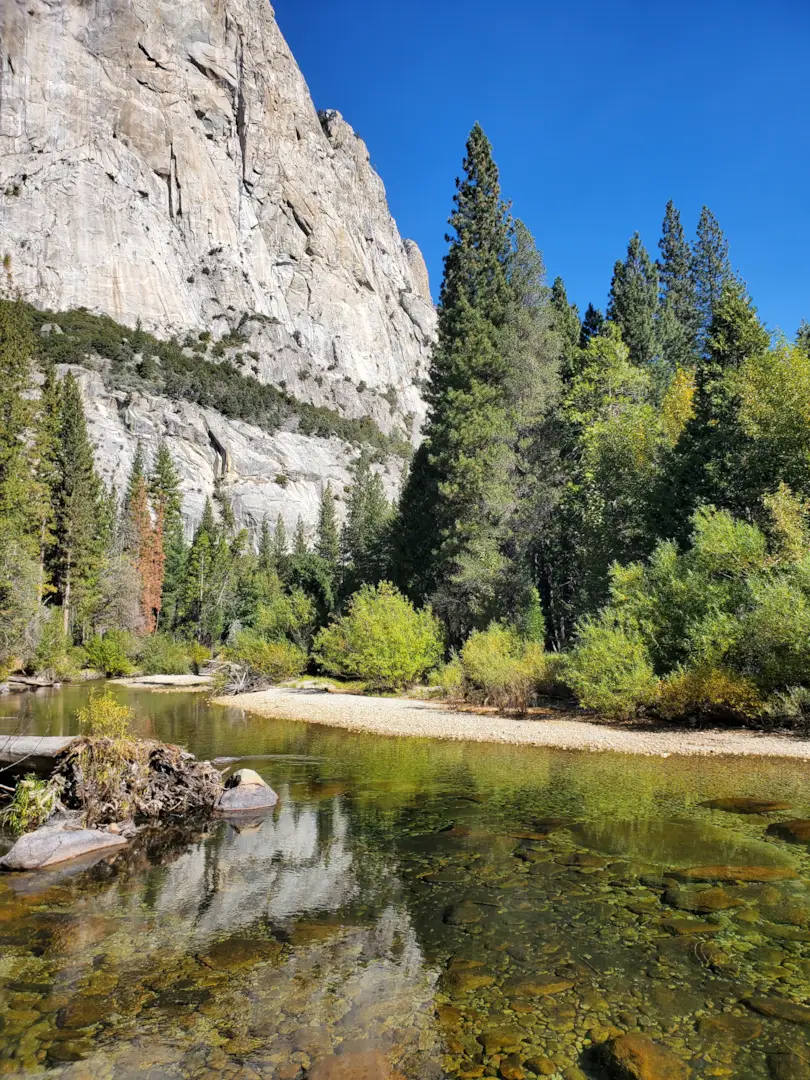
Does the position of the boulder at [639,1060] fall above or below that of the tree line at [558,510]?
below

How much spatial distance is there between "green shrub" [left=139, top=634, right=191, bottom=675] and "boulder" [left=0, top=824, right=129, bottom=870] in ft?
114

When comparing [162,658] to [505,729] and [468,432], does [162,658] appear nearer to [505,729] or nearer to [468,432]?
[468,432]

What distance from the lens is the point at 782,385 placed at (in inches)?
803

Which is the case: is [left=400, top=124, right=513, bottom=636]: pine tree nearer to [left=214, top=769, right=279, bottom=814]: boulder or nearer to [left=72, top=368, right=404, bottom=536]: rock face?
[left=214, top=769, right=279, bottom=814]: boulder

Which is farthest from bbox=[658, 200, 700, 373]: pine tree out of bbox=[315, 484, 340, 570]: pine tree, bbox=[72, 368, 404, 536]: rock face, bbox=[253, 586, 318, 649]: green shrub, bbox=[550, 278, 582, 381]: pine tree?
bbox=[72, 368, 404, 536]: rock face

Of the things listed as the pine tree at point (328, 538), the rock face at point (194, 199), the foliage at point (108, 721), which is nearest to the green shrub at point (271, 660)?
the foliage at point (108, 721)

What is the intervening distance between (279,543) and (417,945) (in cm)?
7006

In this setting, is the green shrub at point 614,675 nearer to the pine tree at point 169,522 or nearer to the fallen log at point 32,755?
the fallen log at point 32,755

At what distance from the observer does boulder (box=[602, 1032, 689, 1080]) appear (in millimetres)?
3920

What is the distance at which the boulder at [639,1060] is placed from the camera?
12.9 feet

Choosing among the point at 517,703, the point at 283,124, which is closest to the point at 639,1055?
the point at 517,703

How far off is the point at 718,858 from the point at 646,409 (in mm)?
24199

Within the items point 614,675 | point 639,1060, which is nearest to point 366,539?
point 614,675

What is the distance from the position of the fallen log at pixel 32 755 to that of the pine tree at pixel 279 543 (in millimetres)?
57591
